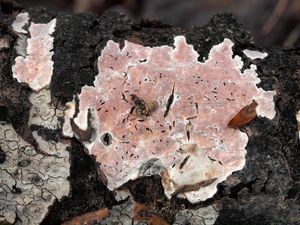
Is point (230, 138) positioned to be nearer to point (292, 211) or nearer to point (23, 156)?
point (292, 211)

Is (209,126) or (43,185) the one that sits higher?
(209,126)

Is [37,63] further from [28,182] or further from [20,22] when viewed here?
[28,182]

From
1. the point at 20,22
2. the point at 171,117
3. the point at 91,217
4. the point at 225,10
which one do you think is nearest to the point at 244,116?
the point at 171,117

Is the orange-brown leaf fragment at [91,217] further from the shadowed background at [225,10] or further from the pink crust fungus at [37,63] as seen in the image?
the shadowed background at [225,10]

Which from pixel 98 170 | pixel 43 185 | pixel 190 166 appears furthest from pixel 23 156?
pixel 190 166

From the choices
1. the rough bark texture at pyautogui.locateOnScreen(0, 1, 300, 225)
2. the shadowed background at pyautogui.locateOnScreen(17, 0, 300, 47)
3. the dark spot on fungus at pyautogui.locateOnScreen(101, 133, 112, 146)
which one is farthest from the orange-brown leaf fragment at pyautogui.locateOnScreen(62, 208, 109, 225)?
the shadowed background at pyautogui.locateOnScreen(17, 0, 300, 47)

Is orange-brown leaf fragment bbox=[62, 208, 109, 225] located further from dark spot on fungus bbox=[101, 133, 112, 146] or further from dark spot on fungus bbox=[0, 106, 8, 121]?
dark spot on fungus bbox=[0, 106, 8, 121]

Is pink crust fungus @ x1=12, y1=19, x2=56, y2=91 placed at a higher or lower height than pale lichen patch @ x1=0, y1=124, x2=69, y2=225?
higher
